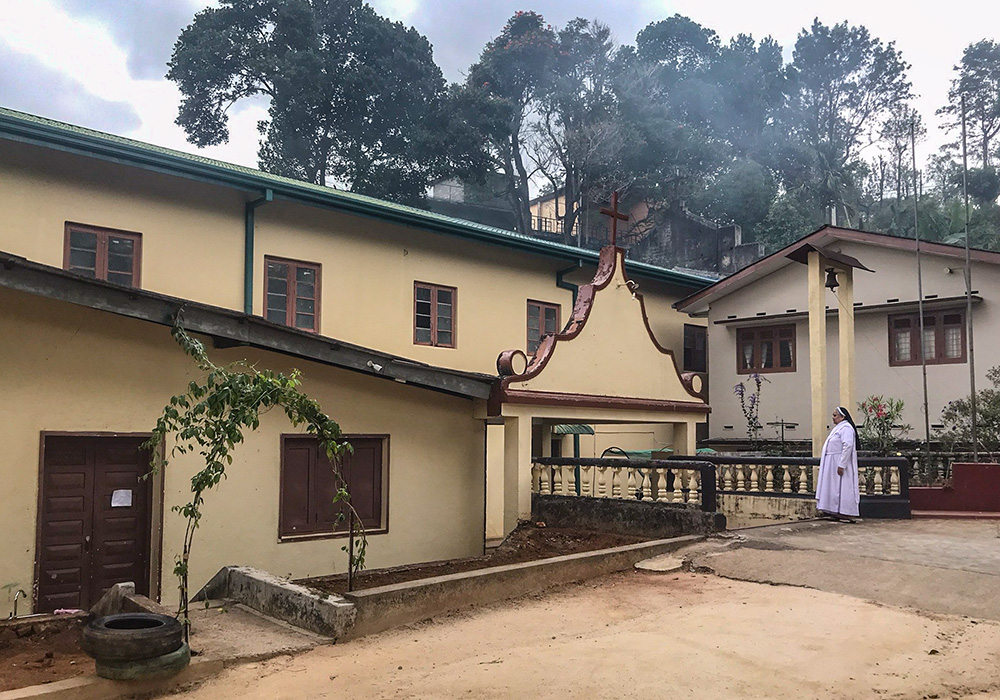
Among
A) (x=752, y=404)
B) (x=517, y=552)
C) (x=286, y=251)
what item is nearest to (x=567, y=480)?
(x=517, y=552)

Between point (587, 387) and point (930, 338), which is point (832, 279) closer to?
point (587, 387)

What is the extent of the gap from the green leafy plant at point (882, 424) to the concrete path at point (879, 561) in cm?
533

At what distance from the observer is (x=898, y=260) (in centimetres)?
1966

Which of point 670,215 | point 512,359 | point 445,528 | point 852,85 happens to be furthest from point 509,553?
point 852,85

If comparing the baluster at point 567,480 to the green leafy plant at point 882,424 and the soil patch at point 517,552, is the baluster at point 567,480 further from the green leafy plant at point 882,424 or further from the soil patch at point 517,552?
the green leafy plant at point 882,424

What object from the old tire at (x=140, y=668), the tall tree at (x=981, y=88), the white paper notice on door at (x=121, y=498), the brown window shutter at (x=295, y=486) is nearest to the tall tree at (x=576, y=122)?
the tall tree at (x=981, y=88)

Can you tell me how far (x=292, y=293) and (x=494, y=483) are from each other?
466cm

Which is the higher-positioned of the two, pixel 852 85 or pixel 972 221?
pixel 852 85

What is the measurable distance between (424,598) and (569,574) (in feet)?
6.58

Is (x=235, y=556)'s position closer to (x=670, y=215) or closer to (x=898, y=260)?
(x=898, y=260)

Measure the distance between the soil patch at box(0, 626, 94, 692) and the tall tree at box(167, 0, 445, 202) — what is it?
35.2 m

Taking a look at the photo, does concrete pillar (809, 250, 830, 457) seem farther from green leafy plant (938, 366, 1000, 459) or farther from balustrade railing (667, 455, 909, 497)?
green leafy plant (938, 366, 1000, 459)

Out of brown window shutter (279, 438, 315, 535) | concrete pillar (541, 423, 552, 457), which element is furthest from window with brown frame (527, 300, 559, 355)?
brown window shutter (279, 438, 315, 535)

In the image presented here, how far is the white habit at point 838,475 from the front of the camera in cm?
1245
